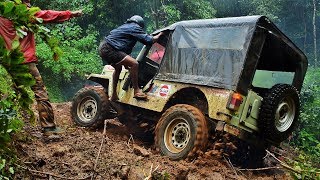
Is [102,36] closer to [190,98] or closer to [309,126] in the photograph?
[309,126]

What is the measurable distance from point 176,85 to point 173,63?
41cm

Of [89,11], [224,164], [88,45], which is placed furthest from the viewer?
[89,11]

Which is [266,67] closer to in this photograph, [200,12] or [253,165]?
[253,165]

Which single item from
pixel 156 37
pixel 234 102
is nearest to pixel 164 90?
pixel 156 37

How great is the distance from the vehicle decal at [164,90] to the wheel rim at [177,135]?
1.91 ft

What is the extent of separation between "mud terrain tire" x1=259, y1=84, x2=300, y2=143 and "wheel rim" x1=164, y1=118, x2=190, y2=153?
1069mm

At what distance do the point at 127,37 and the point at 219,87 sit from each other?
6.28ft

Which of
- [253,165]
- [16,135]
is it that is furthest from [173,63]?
[16,135]

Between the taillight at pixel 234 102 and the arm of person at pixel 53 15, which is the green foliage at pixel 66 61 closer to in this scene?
the arm of person at pixel 53 15

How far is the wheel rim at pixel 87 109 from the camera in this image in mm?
6699

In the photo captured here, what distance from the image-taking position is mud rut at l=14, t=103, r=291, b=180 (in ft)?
11.2

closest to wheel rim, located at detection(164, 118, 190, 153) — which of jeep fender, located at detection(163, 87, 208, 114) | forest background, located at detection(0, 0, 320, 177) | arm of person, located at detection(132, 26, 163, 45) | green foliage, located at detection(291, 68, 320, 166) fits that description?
jeep fender, located at detection(163, 87, 208, 114)

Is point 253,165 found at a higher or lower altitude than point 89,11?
lower

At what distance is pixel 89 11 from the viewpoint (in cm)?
1486
